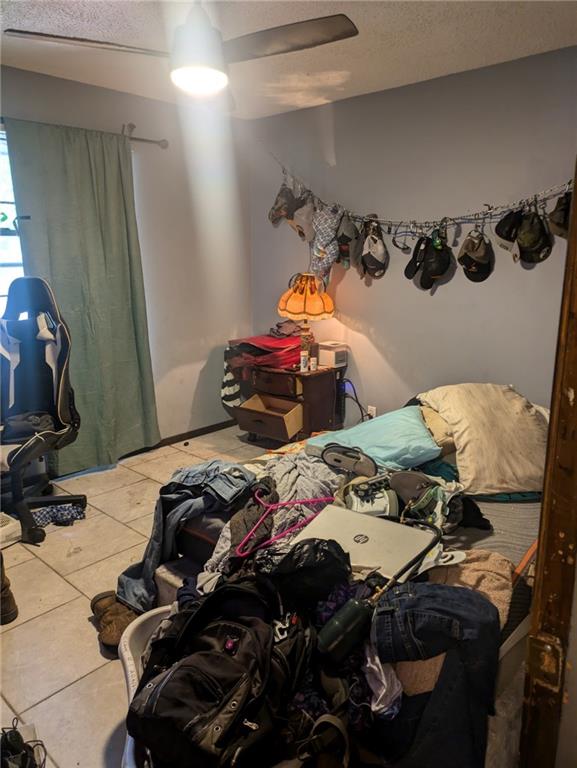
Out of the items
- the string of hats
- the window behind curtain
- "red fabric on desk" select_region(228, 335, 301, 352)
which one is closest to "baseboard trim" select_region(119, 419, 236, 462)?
"red fabric on desk" select_region(228, 335, 301, 352)

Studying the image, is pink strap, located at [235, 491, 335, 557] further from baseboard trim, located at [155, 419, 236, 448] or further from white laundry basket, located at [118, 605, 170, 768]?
baseboard trim, located at [155, 419, 236, 448]

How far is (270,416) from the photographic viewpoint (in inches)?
153

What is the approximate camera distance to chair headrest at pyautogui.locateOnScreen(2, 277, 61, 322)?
2883mm

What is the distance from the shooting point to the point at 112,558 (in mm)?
2625

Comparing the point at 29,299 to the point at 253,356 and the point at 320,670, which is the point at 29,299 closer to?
the point at 253,356

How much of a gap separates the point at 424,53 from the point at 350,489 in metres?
2.30

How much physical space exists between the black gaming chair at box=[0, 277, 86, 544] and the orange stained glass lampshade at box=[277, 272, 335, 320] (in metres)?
1.55

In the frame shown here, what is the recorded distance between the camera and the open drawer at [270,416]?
3.84m

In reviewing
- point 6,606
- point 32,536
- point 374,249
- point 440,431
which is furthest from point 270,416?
point 6,606

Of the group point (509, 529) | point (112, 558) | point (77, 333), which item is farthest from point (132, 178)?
point (509, 529)

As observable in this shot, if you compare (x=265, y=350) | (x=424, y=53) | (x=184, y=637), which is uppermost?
(x=424, y=53)

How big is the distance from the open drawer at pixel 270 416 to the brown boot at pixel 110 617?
1842mm

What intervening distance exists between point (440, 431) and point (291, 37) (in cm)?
178

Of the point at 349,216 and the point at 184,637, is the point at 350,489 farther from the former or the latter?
the point at 349,216
